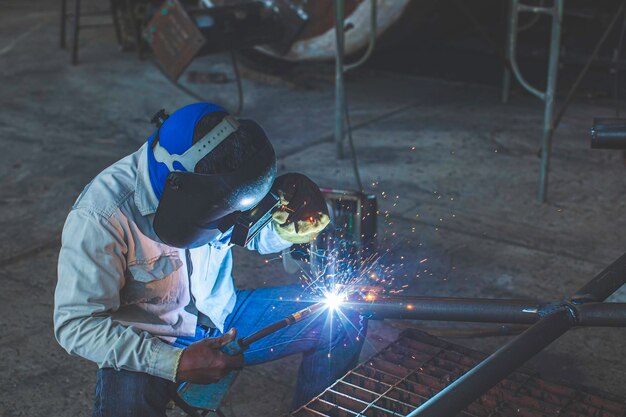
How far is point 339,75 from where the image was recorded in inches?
214

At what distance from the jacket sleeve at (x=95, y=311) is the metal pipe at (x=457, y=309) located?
0.55 metres

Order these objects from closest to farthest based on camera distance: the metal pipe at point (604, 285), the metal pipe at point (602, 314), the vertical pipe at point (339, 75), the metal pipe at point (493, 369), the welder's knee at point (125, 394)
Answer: the metal pipe at point (493, 369) → the metal pipe at point (602, 314) → the metal pipe at point (604, 285) → the welder's knee at point (125, 394) → the vertical pipe at point (339, 75)

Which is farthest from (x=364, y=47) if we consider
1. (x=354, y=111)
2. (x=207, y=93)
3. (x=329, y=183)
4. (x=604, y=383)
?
(x=604, y=383)

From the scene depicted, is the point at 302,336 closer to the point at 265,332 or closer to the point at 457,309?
the point at 265,332

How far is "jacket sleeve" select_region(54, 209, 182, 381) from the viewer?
7.02 feet

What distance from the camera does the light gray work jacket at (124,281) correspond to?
2.14 m

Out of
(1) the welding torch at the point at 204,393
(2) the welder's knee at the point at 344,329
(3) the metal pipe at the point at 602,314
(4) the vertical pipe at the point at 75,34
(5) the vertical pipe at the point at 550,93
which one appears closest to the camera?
(3) the metal pipe at the point at 602,314

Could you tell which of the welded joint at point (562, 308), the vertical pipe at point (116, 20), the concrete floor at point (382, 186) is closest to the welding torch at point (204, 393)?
the concrete floor at point (382, 186)

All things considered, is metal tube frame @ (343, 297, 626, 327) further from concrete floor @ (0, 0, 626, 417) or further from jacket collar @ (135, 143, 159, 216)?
concrete floor @ (0, 0, 626, 417)

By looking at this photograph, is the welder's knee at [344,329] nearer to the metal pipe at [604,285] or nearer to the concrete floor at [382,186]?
the concrete floor at [382,186]

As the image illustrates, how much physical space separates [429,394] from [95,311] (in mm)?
1107

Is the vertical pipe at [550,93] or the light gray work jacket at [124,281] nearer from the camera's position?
the light gray work jacket at [124,281]

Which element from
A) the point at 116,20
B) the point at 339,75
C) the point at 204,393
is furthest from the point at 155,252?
the point at 116,20

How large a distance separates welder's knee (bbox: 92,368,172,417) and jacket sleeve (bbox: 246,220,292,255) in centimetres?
67
